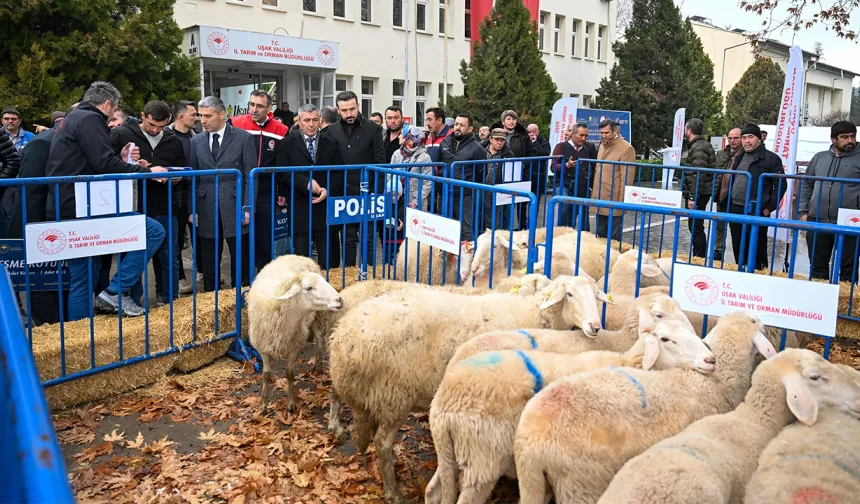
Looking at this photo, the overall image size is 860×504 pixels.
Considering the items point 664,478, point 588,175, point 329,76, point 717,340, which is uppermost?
point 329,76

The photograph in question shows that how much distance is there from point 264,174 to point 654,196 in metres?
4.76

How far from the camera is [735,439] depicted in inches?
122

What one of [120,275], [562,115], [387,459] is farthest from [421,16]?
[387,459]

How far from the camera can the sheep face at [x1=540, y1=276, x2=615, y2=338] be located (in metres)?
4.16

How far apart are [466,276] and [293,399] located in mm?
1957

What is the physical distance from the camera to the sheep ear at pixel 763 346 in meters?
3.61

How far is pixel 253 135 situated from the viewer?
720cm

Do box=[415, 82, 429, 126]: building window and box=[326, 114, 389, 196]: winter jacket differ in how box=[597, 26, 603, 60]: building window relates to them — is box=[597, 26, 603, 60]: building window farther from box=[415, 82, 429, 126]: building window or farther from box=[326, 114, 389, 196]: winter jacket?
box=[326, 114, 389, 196]: winter jacket

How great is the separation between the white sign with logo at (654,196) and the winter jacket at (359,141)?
3233 mm

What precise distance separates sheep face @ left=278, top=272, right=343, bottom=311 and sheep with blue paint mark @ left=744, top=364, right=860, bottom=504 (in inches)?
118

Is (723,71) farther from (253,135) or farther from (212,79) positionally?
(253,135)

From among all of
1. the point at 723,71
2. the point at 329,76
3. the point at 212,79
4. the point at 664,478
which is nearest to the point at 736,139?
the point at 664,478

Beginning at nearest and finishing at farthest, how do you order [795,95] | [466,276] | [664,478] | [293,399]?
[664,478] → [293,399] → [466,276] → [795,95]

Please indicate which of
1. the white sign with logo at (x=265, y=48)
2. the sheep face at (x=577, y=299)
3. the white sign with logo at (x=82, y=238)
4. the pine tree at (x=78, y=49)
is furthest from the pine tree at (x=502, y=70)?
the sheep face at (x=577, y=299)
